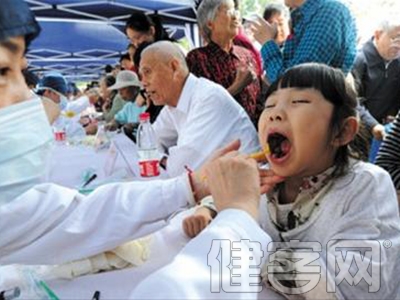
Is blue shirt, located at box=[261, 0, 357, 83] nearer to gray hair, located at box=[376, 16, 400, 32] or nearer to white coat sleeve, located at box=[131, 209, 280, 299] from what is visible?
gray hair, located at box=[376, 16, 400, 32]

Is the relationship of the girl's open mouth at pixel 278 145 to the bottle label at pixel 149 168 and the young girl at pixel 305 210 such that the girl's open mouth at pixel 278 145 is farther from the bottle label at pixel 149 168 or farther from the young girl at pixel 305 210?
the bottle label at pixel 149 168

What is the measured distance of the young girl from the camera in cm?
58

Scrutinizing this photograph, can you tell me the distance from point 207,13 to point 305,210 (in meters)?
1.84

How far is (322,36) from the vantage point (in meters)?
1.72

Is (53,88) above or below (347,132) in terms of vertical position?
below

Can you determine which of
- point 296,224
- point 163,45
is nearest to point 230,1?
point 163,45

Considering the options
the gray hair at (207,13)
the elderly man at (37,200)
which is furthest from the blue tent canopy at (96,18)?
the elderly man at (37,200)

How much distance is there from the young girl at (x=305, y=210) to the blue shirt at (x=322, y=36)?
31.6 inches

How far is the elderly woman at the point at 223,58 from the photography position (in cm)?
240

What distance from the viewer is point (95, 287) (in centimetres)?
81

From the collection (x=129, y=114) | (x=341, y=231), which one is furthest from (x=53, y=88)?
(x=341, y=231)

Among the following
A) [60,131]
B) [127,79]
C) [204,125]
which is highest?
[204,125]

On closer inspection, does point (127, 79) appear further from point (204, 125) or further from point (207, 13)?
point (204, 125)

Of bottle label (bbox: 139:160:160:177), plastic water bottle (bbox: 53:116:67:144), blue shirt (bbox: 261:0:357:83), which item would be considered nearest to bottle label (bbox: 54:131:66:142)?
plastic water bottle (bbox: 53:116:67:144)
